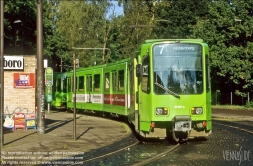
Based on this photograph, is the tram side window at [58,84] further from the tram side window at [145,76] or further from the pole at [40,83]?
the tram side window at [145,76]

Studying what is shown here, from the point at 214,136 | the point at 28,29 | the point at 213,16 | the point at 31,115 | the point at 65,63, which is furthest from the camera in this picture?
the point at 65,63

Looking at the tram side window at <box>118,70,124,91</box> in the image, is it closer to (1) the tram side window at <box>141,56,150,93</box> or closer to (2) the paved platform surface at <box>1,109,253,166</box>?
(2) the paved platform surface at <box>1,109,253,166</box>

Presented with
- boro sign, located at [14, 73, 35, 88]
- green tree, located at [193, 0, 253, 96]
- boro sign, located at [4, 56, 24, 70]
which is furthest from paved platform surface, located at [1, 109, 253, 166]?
green tree, located at [193, 0, 253, 96]

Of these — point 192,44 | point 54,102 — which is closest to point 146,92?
point 192,44

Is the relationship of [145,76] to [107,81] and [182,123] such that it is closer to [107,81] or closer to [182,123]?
[182,123]

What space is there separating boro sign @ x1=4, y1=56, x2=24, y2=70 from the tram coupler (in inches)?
335

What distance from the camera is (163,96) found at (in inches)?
609

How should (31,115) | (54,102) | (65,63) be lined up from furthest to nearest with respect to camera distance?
1. (65,63)
2. (54,102)
3. (31,115)

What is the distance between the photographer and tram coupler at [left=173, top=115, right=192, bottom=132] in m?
15.2

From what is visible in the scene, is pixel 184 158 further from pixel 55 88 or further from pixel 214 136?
pixel 55 88

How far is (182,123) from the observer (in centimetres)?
1523

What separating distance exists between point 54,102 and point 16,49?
7.51 metres

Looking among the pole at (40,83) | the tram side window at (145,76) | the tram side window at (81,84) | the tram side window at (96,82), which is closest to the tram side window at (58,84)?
the tram side window at (81,84)

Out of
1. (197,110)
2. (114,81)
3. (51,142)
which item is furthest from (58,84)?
(197,110)
